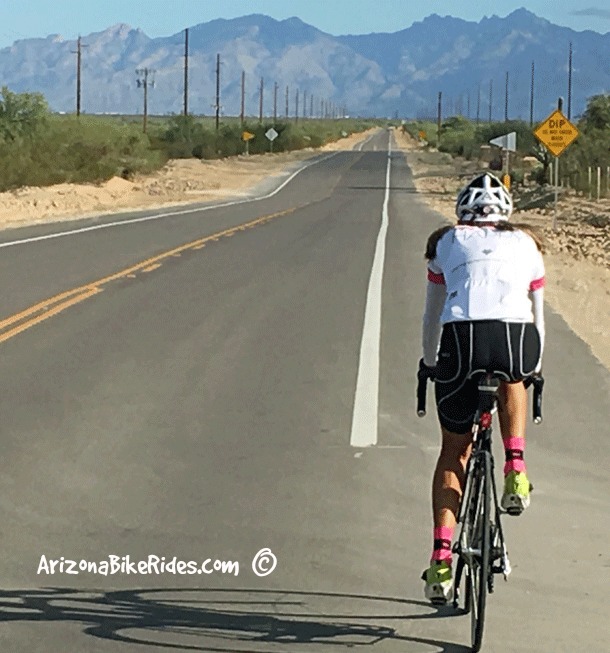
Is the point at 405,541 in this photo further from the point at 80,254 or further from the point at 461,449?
the point at 80,254

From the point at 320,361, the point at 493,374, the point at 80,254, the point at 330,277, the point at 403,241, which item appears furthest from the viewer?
the point at 403,241

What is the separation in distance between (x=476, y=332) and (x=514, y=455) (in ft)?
1.80

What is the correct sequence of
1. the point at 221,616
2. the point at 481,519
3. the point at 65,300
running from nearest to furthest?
the point at 481,519 → the point at 221,616 → the point at 65,300

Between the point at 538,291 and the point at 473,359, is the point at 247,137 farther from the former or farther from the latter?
the point at 473,359

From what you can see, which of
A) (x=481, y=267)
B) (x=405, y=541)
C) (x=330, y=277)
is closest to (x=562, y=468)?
(x=405, y=541)

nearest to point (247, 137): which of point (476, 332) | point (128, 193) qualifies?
point (128, 193)

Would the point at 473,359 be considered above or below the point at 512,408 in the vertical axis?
above

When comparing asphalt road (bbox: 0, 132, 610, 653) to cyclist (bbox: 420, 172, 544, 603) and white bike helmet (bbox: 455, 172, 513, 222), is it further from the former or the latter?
white bike helmet (bbox: 455, 172, 513, 222)

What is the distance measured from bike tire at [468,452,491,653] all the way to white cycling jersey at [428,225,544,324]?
569 millimetres

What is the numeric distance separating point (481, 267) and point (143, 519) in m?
2.51

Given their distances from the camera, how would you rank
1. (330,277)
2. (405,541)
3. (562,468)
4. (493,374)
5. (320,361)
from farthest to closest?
(330,277), (320,361), (562,468), (405,541), (493,374)

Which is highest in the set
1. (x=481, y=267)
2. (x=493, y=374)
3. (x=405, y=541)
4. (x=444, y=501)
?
(x=481, y=267)

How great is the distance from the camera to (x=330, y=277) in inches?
823

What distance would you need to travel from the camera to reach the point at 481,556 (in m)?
5.55
